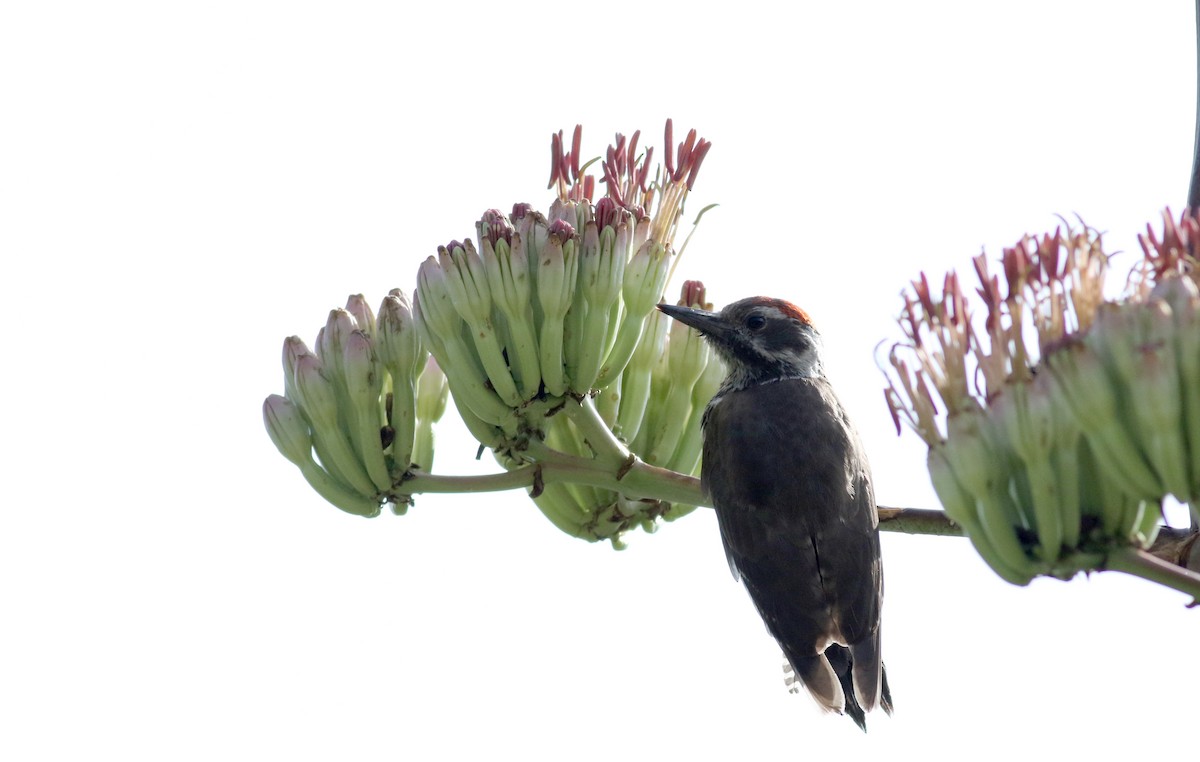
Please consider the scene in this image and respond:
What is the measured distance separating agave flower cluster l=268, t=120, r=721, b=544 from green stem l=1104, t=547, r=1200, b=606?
1842mm

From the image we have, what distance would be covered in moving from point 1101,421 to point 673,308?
249cm

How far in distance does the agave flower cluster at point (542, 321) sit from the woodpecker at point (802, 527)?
608 mm

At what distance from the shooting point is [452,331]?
4797mm

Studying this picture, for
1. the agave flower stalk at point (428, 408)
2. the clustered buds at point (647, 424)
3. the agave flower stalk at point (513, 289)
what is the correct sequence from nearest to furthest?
the agave flower stalk at point (513, 289) → the agave flower stalk at point (428, 408) → the clustered buds at point (647, 424)

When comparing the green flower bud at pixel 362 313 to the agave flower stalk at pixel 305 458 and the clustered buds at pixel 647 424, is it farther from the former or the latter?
the clustered buds at pixel 647 424

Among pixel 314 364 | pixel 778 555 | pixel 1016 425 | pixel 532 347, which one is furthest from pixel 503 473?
pixel 1016 425

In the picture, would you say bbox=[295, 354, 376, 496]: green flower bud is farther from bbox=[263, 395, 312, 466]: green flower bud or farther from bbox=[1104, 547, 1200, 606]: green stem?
bbox=[1104, 547, 1200, 606]: green stem

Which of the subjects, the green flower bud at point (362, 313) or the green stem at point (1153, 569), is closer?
the green stem at point (1153, 569)

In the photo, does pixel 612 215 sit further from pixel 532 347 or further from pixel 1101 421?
pixel 1101 421

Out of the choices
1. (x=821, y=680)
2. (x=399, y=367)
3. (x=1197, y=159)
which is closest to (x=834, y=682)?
(x=821, y=680)

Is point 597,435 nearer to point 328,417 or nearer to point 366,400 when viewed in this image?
point 366,400

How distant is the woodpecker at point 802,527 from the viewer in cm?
564

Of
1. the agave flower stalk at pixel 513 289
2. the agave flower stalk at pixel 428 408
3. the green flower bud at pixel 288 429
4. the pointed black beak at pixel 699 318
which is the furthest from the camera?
the pointed black beak at pixel 699 318

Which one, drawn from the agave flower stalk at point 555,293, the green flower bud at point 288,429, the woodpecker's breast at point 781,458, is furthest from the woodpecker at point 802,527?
the green flower bud at point 288,429
